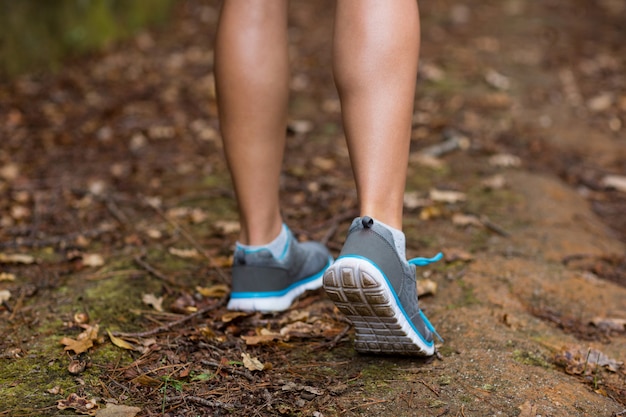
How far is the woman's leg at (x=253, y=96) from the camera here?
1.77 metres

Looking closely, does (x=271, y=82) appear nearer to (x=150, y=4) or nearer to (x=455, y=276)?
(x=455, y=276)

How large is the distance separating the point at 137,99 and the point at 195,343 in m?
3.29

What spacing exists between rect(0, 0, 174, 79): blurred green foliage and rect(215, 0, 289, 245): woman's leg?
11.8ft

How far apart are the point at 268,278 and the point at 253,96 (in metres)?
0.54

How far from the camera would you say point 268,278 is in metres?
1.98

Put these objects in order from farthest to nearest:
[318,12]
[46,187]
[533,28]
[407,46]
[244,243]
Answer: [318,12] < [533,28] < [46,187] < [244,243] < [407,46]

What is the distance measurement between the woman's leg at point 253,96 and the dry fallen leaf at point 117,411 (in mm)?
642

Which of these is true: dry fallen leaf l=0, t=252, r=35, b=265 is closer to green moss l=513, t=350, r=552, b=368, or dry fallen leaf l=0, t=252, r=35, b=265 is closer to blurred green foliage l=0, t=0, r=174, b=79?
green moss l=513, t=350, r=552, b=368

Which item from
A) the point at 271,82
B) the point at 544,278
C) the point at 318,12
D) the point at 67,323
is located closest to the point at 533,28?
the point at 318,12

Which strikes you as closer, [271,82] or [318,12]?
[271,82]

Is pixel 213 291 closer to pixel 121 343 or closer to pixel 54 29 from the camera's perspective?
pixel 121 343

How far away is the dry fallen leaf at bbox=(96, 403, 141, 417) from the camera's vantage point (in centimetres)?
A: 143

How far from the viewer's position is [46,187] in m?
3.21

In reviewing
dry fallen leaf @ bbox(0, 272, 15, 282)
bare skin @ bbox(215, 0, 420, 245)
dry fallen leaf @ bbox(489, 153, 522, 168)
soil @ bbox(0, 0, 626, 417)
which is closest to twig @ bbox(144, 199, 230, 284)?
soil @ bbox(0, 0, 626, 417)
